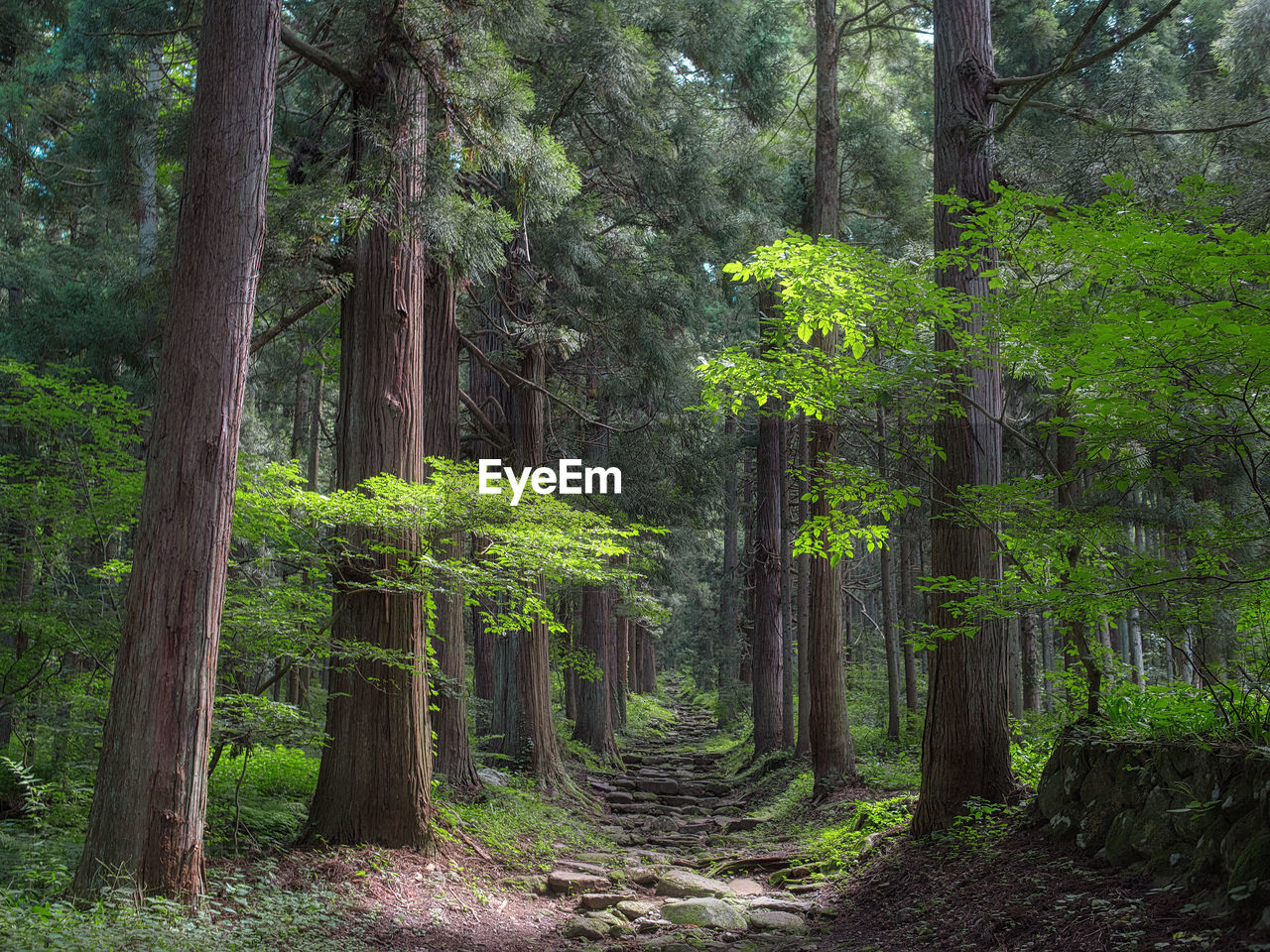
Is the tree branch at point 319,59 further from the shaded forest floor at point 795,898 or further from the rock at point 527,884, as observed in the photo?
the rock at point 527,884

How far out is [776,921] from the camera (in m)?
6.41

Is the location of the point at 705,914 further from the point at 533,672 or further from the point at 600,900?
the point at 533,672

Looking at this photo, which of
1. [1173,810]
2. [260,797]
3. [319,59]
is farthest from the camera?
[260,797]

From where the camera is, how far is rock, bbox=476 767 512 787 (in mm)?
10430

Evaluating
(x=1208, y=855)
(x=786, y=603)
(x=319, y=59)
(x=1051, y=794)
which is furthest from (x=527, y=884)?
(x=786, y=603)

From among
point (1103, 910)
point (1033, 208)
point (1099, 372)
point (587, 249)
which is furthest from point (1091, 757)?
point (587, 249)

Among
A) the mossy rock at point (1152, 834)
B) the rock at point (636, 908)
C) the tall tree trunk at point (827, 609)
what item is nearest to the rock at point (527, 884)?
the rock at point (636, 908)

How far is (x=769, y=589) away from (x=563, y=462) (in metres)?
5.48

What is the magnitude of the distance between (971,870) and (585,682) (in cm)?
1313

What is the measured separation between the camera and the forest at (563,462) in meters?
4.75

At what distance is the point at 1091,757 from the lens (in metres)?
5.60

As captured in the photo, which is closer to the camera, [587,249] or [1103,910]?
[1103,910]

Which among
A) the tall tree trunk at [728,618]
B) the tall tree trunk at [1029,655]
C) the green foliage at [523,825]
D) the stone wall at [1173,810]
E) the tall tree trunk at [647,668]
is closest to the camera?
the stone wall at [1173,810]

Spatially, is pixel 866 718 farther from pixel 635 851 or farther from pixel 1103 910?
pixel 1103 910
